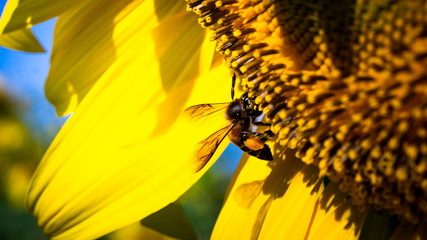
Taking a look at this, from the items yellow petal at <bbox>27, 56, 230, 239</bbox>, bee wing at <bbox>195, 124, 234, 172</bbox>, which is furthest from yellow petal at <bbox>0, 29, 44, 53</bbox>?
bee wing at <bbox>195, 124, 234, 172</bbox>

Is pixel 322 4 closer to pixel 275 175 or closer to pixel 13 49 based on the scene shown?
pixel 275 175

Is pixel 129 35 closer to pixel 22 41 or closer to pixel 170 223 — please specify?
pixel 22 41

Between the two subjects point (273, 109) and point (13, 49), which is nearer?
point (273, 109)

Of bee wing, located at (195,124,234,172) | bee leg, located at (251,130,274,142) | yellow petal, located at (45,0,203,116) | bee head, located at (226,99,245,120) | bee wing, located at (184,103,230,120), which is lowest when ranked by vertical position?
bee leg, located at (251,130,274,142)

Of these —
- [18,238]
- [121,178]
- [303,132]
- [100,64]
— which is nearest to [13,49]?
[100,64]

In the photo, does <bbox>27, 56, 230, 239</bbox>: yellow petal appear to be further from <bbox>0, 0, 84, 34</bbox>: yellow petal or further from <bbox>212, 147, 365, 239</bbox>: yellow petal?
<bbox>0, 0, 84, 34</bbox>: yellow petal

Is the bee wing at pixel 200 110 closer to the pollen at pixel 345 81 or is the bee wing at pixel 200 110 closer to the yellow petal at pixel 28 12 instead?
the pollen at pixel 345 81

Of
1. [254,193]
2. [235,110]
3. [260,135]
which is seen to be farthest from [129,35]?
[254,193]
